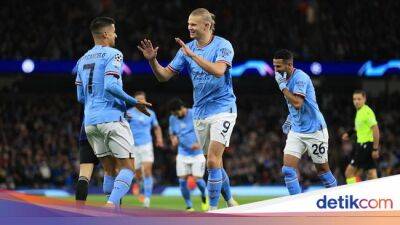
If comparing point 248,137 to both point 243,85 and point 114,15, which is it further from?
point 114,15

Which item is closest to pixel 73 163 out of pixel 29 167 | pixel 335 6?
pixel 29 167

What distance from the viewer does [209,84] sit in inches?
380

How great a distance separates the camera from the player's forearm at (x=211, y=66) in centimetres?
905

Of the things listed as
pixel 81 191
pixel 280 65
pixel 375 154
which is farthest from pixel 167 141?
pixel 81 191

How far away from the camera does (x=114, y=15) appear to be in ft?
89.7

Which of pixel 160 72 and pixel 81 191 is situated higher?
pixel 160 72

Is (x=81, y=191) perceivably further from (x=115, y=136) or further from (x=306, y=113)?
(x=306, y=113)

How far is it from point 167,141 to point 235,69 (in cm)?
306

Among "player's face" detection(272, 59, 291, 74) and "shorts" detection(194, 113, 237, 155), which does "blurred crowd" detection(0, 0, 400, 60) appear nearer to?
"player's face" detection(272, 59, 291, 74)

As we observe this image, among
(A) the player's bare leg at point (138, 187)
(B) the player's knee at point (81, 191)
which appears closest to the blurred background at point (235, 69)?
(A) the player's bare leg at point (138, 187)

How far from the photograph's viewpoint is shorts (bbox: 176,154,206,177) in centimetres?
1543

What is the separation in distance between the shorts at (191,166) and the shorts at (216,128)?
5.54 m

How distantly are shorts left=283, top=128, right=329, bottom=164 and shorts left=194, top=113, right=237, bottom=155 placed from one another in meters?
1.45

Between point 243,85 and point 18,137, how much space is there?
7.22m
